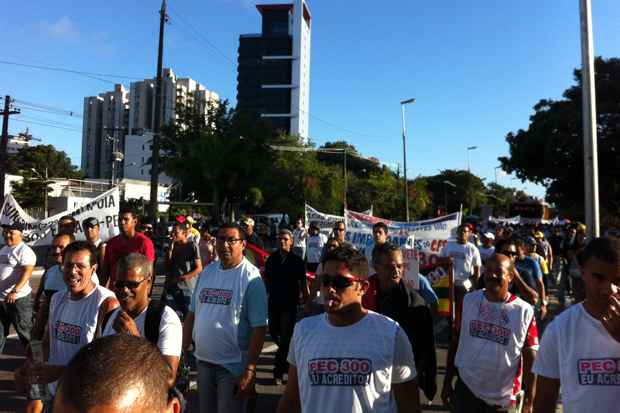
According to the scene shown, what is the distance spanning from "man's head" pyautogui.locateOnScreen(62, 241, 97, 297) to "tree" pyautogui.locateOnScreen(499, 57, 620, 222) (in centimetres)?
2491

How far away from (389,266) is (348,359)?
1729 mm

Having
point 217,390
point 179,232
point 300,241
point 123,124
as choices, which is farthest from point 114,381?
point 123,124

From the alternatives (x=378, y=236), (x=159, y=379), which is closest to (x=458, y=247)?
(x=378, y=236)

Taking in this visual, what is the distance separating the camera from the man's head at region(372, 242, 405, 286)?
13.1ft

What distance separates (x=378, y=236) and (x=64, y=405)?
6.26 metres

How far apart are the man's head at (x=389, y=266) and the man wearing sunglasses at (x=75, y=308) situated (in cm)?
192

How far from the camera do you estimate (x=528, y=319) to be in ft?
11.0

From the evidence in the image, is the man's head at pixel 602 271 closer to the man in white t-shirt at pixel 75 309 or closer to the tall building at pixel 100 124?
the man in white t-shirt at pixel 75 309

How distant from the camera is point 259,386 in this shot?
18.8 feet

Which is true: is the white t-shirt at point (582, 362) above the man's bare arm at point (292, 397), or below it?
above

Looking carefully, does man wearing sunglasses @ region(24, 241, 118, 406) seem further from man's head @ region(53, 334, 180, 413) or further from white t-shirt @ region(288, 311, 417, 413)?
man's head @ region(53, 334, 180, 413)

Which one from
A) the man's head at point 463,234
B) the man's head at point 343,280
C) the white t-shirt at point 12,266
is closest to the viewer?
the man's head at point 343,280

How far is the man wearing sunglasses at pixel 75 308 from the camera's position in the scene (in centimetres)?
328

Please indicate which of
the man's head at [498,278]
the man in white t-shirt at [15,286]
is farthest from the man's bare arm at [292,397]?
the man in white t-shirt at [15,286]
